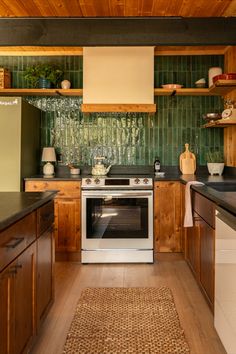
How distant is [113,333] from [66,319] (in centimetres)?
39

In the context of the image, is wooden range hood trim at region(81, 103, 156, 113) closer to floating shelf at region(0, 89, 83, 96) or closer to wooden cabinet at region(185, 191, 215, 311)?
floating shelf at region(0, 89, 83, 96)

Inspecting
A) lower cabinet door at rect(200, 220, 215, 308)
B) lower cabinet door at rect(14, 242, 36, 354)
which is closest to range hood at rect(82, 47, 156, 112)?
lower cabinet door at rect(200, 220, 215, 308)

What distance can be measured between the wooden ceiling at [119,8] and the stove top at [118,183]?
1.63m

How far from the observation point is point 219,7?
319 centimetres

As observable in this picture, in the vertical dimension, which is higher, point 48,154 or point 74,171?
point 48,154

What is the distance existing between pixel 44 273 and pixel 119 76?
266 cm

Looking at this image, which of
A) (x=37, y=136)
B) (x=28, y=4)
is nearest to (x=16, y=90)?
(x=37, y=136)

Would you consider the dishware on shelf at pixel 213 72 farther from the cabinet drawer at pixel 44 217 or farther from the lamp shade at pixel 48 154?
the cabinet drawer at pixel 44 217

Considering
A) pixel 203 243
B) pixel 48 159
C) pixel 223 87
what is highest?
pixel 223 87

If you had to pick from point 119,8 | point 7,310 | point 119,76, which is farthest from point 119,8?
point 7,310

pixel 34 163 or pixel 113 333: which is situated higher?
pixel 34 163

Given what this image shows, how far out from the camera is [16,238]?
1644 mm

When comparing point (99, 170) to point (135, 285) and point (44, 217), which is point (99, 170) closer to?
point (135, 285)

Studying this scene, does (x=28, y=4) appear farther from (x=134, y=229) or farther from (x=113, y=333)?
(x=113, y=333)
